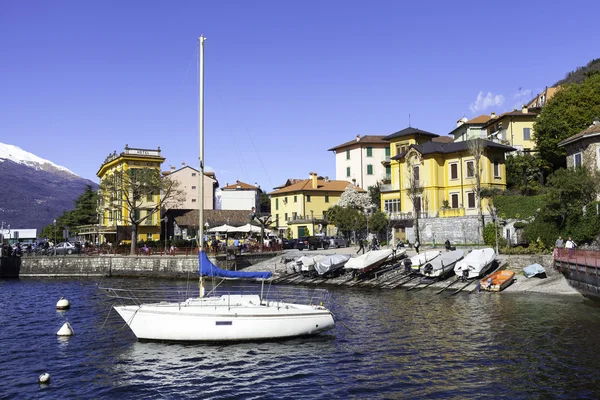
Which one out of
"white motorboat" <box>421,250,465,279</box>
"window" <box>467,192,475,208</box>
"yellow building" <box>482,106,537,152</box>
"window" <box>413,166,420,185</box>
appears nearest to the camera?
"white motorboat" <box>421,250,465,279</box>

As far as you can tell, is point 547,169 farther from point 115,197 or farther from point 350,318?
point 115,197

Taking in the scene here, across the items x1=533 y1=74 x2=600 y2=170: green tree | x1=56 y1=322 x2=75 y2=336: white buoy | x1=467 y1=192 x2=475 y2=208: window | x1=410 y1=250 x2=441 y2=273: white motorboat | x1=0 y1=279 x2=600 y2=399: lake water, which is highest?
x1=533 y1=74 x2=600 y2=170: green tree

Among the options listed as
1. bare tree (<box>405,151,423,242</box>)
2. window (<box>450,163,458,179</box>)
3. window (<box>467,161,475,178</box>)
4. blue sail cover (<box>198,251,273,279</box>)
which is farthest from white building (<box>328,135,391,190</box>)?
blue sail cover (<box>198,251,273,279</box>)

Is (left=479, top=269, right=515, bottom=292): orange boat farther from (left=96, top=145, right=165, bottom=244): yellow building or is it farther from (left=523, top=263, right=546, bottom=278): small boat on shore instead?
Result: (left=96, top=145, right=165, bottom=244): yellow building

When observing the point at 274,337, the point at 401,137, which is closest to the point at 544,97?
the point at 401,137

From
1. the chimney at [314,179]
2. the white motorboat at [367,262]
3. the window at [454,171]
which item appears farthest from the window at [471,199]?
the chimney at [314,179]

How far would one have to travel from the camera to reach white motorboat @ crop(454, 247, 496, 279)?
36.9 m

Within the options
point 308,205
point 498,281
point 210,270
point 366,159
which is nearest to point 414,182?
point 308,205

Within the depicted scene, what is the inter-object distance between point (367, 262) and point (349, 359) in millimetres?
23274

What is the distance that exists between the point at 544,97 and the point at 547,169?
35.9 meters

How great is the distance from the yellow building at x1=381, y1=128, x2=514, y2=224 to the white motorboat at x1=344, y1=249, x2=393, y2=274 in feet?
57.6

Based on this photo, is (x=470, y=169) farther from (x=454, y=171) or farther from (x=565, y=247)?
(x=565, y=247)

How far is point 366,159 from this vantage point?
3573 inches

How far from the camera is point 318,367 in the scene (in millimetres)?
17656
